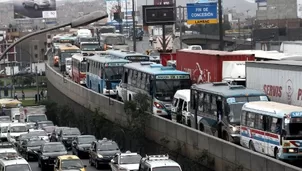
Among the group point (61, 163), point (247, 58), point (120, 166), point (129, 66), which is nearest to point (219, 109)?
point (120, 166)

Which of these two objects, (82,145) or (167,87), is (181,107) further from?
(82,145)

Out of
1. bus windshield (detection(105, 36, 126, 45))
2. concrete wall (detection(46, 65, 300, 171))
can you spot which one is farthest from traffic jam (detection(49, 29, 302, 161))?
bus windshield (detection(105, 36, 126, 45))

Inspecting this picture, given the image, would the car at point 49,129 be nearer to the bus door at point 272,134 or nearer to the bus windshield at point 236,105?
the bus windshield at point 236,105

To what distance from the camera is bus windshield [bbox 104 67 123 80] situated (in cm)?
5344

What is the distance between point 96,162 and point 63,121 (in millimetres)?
26958

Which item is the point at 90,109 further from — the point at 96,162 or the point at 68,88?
the point at 96,162

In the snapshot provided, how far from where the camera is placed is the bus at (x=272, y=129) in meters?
26.8

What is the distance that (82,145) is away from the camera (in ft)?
137

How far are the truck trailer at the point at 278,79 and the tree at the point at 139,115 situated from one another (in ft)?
17.6

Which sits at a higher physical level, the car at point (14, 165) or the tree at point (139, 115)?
the tree at point (139, 115)

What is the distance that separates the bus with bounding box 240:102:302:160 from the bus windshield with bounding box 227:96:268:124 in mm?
1310

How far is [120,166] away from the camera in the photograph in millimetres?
32500

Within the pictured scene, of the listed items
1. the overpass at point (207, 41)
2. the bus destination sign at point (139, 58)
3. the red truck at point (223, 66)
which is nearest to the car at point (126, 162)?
the red truck at point (223, 66)

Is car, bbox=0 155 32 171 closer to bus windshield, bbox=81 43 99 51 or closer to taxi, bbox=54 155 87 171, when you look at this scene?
taxi, bbox=54 155 87 171
